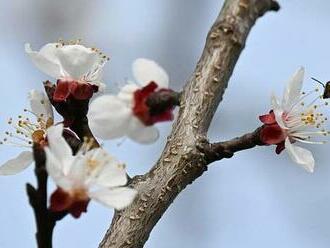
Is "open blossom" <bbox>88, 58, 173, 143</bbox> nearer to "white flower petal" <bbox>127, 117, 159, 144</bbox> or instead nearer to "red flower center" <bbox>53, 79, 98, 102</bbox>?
"white flower petal" <bbox>127, 117, 159, 144</bbox>

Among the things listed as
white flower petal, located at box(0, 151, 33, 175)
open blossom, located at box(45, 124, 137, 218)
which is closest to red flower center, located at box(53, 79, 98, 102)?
white flower petal, located at box(0, 151, 33, 175)

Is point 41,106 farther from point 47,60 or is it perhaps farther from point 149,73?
point 149,73

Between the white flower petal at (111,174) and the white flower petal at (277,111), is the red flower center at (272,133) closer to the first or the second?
the white flower petal at (277,111)

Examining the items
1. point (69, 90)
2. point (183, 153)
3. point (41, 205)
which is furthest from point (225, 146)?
point (41, 205)

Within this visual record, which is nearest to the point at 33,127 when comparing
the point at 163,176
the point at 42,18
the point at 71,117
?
the point at 71,117

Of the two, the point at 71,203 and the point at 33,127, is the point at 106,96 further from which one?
the point at 33,127

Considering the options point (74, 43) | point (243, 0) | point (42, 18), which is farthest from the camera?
point (42, 18)

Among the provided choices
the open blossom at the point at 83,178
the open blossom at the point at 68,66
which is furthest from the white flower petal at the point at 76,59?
the open blossom at the point at 83,178
